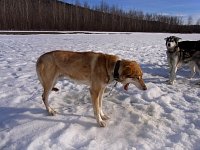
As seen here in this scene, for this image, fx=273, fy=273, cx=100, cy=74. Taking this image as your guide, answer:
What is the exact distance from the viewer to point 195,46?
850 cm

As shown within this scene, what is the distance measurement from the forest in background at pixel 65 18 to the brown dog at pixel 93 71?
56.3m

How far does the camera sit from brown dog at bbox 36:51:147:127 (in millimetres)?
4473

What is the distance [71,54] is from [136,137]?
1925mm

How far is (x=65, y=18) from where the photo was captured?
68.7 metres

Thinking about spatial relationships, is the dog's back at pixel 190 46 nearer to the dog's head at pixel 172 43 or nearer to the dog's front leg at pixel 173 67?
the dog's head at pixel 172 43

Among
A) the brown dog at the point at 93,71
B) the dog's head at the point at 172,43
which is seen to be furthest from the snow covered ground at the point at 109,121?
the dog's head at the point at 172,43

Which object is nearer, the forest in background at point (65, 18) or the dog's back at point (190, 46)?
the dog's back at point (190, 46)

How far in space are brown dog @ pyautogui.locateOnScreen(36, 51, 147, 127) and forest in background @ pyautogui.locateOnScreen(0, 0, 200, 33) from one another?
185 ft

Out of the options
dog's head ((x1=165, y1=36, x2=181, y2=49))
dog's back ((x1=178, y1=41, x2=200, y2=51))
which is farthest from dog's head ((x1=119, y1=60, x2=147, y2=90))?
dog's back ((x1=178, y1=41, x2=200, y2=51))

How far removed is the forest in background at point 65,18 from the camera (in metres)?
61.7

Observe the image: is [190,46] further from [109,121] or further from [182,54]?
[109,121]

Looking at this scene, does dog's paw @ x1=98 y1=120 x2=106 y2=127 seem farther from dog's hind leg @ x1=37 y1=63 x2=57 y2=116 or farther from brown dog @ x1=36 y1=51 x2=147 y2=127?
dog's hind leg @ x1=37 y1=63 x2=57 y2=116

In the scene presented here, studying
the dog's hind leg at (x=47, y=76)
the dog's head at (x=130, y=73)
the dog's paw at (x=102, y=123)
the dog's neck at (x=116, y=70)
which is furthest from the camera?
the dog's hind leg at (x=47, y=76)

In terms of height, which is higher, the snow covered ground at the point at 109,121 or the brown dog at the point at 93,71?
the brown dog at the point at 93,71
